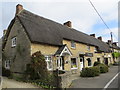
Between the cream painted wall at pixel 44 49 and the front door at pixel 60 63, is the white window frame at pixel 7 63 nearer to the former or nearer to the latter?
the cream painted wall at pixel 44 49

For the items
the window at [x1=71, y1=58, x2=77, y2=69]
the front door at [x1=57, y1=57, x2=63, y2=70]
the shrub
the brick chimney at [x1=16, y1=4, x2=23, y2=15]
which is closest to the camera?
the shrub

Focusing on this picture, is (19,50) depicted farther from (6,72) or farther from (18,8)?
(18,8)

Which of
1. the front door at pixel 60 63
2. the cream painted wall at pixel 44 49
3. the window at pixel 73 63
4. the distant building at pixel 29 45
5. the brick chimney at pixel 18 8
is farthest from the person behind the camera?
the window at pixel 73 63

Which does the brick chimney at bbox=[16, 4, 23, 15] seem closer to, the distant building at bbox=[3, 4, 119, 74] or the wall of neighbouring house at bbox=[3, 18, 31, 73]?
the distant building at bbox=[3, 4, 119, 74]

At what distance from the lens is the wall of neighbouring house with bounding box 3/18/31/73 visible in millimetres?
14250

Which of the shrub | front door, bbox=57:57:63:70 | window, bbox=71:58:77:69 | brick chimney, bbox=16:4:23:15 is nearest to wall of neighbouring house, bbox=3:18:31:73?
the shrub

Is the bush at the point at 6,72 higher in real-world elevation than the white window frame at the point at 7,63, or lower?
lower

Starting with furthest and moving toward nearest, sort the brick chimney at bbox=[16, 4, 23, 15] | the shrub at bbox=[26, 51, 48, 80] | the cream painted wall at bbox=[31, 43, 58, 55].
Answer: the brick chimney at bbox=[16, 4, 23, 15] → the cream painted wall at bbox=[31, 43, 58, 55] → the shrub at bbox=[26, 51, 48, 80]

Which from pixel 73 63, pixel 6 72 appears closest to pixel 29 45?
pixel 6 72

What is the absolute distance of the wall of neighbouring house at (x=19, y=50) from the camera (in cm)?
1425

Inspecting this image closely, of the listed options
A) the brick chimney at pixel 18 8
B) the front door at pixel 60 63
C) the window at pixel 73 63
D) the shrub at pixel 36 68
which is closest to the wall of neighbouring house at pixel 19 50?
the shrub at pixel 36 68

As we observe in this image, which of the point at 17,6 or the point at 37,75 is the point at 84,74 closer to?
the point at 37,75

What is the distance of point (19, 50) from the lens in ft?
50.1

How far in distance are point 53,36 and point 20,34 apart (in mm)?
4210
